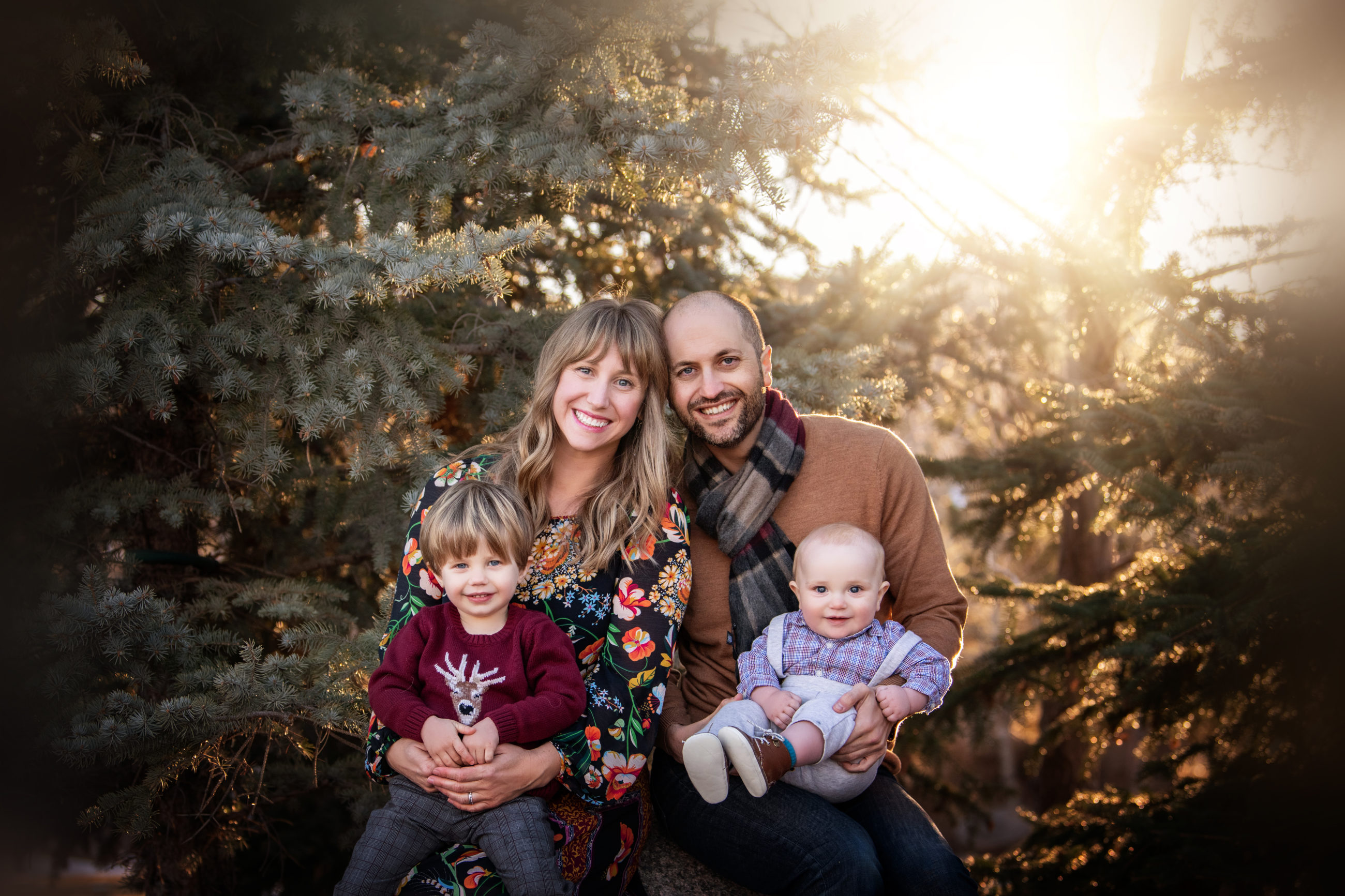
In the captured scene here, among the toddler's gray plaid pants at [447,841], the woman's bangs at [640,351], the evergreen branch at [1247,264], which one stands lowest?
the toddler's gray plaid pants at [447,841]

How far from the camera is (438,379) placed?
2746mm

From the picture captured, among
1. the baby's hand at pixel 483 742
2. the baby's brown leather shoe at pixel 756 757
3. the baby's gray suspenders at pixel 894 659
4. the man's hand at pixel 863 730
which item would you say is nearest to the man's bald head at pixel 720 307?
the baby's gray suspenders at pixel 894 659

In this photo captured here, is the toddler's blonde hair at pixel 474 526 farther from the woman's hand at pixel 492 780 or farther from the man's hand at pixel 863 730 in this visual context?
the man's hand at pixel 863 730

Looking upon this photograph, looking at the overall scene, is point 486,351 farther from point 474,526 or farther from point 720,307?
point 474,526

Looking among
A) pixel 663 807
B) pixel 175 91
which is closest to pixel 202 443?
pixel 175 91

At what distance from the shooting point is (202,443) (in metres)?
3.21

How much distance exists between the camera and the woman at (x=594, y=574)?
2.10 m

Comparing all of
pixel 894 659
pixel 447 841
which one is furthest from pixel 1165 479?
pixel 447 841

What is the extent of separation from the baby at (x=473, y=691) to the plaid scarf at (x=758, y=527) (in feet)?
2.07

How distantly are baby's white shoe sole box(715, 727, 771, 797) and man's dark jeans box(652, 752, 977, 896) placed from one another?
0.25 m

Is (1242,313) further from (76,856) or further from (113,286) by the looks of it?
(76,856)

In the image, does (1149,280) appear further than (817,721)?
Yes

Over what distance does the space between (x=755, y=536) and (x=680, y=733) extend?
2.10 feet

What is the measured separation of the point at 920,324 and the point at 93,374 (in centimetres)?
379
